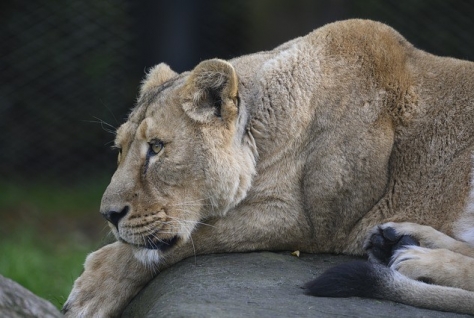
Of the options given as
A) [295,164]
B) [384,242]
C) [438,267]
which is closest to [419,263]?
[438,267]

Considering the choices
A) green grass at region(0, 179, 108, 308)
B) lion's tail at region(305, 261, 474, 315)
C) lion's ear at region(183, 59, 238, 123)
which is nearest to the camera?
lion's tail at region(305, 261, 474, 315)

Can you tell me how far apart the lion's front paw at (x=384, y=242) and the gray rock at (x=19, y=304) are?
1536 mm

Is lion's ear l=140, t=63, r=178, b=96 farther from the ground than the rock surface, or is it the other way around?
lion's ear l=140, t=63, r=178, b=96

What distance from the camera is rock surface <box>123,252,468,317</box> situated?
3201 mm

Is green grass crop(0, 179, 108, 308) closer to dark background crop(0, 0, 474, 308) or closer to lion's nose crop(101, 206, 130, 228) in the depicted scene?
dark background crop(0, 0, 474, 308)

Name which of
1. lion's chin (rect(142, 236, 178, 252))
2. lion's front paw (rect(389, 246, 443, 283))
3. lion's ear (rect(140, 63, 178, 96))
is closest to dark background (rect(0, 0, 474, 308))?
lion's ear (rect(140, 63, 178, 96))

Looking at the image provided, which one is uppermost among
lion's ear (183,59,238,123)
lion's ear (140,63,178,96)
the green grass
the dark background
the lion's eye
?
lion's ear (183,59,238,123)

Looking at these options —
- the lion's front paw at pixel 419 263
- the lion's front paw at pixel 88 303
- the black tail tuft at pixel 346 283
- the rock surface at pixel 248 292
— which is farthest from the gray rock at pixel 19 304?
the lion's front paw at pixel 419 263

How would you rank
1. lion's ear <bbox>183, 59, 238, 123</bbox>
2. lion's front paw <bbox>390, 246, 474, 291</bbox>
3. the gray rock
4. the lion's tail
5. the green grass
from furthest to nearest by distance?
1. the green grass
2. lion's ear <bbox>183, 59, 238, 123</bbox>
3. lion's front paw <bbox>390, 246, 474, 291</bbox>
4. the lion's tail
5. the gray rock

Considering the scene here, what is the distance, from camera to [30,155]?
305 inches

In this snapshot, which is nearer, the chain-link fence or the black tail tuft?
the black tail tuft

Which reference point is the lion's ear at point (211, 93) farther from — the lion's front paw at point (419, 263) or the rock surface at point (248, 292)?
→ the lion's front paw at point (419, 263)

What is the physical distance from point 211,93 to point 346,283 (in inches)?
39.8

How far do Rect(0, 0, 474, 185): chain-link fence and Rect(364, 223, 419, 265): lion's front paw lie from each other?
3154 millimetres
